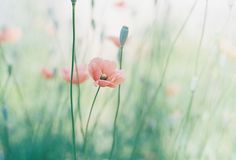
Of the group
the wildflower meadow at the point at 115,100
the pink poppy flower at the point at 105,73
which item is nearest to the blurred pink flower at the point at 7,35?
the wildflower meadow at the point at 115,100

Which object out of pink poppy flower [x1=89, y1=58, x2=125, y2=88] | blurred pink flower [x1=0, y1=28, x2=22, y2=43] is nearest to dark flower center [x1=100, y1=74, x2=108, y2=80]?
pink poppy flower [x1=89, y1=58, x2=125, y2=88]

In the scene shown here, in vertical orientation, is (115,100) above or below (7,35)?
below

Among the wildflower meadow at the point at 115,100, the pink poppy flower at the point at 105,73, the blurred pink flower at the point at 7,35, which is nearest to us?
the pink poppy flower at the point at 105,73

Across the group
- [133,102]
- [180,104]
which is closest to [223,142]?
[180,104]

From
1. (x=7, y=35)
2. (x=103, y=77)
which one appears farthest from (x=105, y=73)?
(x=7, y=35)

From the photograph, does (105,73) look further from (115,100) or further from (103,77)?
(115,100)

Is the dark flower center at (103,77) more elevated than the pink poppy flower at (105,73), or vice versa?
the pink poppy flower at (105,73)

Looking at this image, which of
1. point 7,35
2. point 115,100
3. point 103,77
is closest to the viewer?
point 103,77

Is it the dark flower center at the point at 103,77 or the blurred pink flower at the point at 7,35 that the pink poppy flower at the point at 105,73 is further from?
the blurred pink flower at the point at 7,35
